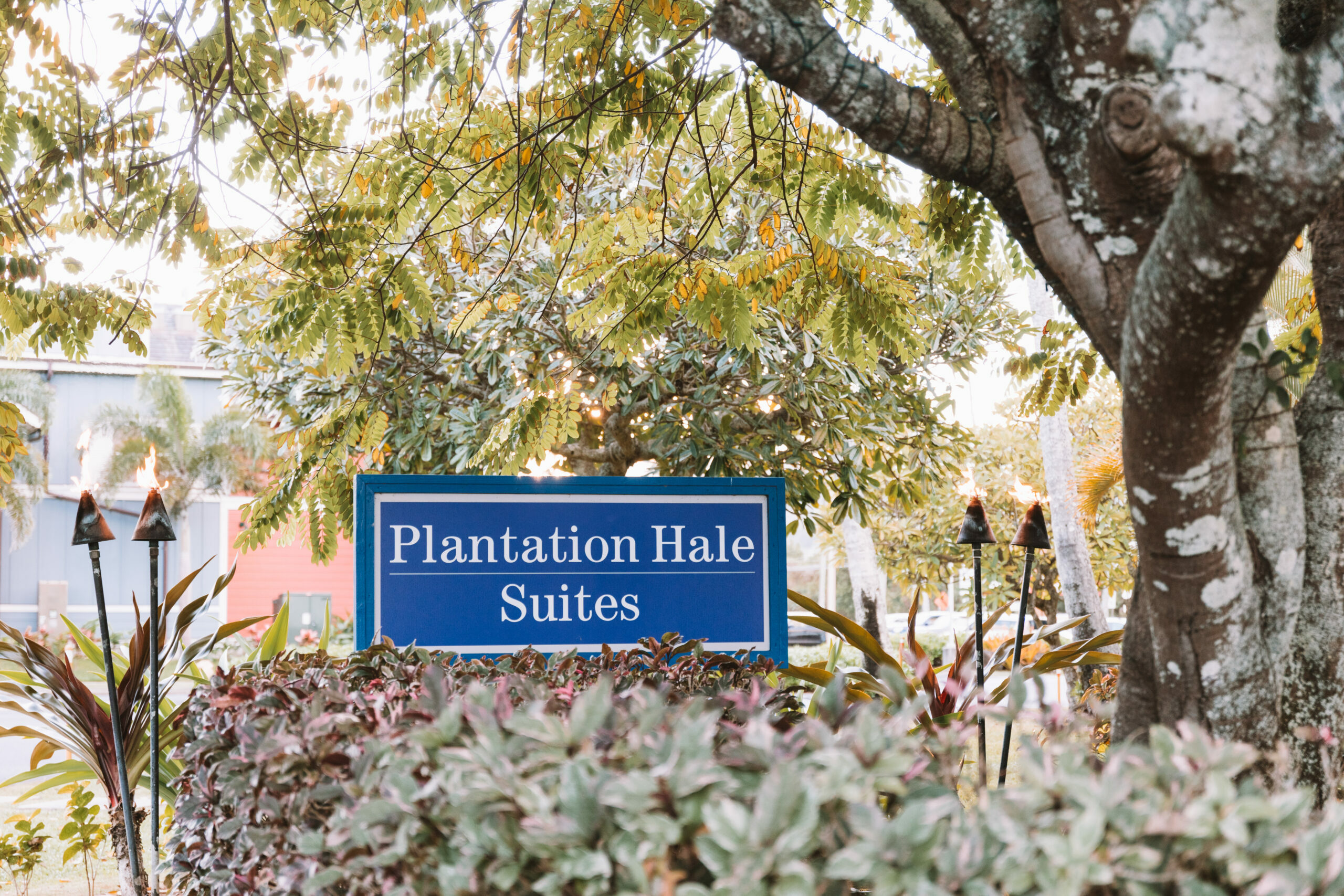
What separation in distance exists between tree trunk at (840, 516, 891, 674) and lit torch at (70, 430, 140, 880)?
290 inches

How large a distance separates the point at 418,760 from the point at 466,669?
4.19 feet

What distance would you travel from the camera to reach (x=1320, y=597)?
6.85ft

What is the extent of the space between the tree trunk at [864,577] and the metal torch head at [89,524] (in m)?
7.59

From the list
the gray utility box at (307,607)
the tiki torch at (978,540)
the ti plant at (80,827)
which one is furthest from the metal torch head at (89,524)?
the gray utility box at (307,607)

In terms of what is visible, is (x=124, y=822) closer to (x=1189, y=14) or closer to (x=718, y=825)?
(x=718, y=825)

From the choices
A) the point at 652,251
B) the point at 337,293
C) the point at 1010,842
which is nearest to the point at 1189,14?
the point at 1010,842

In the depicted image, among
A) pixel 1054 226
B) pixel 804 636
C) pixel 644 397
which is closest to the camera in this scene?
pixel 1054 226

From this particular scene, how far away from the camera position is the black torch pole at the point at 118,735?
3781mm

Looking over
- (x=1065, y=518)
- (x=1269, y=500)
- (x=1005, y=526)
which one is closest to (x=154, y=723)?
(x=1269, y=500)

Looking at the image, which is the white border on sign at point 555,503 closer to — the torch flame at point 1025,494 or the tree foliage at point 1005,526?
the torch flame at point 1025,494

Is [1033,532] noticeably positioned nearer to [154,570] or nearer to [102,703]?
[154,570]

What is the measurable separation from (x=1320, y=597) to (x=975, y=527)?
2128 mm

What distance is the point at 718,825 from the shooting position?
4.16ft

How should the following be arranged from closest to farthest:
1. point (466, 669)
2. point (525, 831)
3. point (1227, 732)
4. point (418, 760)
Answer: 1. point (525, 831)
2. point (418, 760)
3. point (1227, 732)
4. point (466, 669)
